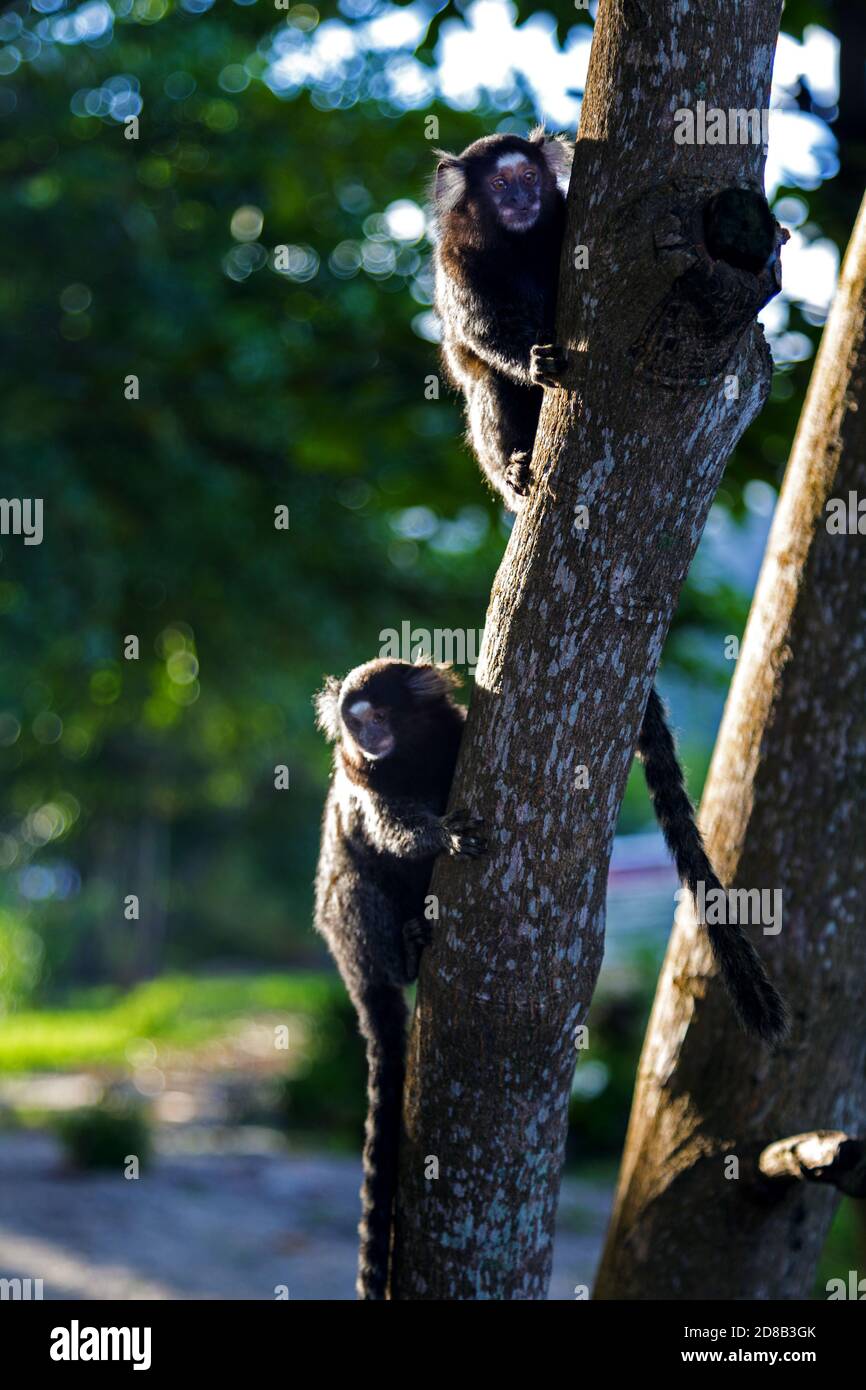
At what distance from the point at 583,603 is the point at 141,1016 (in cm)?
1815

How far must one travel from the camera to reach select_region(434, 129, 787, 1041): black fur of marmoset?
343cm

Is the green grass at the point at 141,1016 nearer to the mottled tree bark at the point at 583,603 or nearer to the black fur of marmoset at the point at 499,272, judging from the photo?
the black fur of marmoset at the point at 499,272

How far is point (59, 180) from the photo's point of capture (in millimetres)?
8625

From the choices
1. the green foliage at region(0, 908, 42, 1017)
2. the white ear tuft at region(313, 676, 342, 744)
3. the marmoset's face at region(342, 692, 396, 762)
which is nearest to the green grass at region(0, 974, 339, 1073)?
the green foliage at region(0, 908, 42, 1017)

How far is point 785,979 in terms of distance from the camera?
364 cm

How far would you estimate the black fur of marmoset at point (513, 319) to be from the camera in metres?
3.43

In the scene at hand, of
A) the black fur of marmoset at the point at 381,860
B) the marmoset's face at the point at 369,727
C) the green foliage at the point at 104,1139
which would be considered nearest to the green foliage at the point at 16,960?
the green foliage at the point at 104,1139

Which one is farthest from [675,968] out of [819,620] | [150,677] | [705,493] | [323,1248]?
[150,677]

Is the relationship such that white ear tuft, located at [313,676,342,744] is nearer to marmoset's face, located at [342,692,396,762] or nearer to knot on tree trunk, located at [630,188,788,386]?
marmoset's face, located at [342,692,396,762]

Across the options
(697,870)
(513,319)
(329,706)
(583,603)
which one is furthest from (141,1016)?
(583,603)

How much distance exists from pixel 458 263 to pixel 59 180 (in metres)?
5.81

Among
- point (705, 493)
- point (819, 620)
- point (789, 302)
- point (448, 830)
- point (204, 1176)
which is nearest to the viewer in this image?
point (705, 493)
